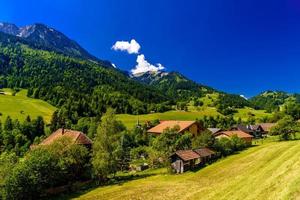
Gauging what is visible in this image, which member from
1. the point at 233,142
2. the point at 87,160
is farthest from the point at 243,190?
the point at 233,142

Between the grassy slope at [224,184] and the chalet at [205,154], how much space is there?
15.2ft

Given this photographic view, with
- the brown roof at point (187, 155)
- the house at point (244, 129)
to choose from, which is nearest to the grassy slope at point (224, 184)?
the brown roof at point (187, 155)

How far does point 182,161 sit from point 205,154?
9.85 m

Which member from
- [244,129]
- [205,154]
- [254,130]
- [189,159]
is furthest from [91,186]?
[254,130]

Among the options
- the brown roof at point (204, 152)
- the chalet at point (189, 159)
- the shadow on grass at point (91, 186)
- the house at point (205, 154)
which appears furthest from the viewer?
the house at point (205, 154)

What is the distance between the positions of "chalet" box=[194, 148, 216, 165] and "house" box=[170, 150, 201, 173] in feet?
9.67

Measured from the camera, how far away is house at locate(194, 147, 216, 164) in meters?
79.3

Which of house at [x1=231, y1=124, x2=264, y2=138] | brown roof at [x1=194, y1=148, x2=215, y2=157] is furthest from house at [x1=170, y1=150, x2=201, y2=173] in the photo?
house at [x1=231, y1=124, x2=264, y2=138]

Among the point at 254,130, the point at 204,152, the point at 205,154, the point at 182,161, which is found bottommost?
the point at 182,161

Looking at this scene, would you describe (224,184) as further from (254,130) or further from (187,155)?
(254,130)

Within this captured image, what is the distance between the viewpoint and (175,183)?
195ft

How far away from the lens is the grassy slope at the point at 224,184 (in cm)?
2686

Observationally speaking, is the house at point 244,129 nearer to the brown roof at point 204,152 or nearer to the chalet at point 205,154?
the chalet at point 205,154

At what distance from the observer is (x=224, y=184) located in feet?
138
